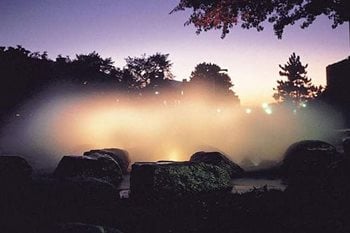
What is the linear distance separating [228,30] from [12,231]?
253 inches

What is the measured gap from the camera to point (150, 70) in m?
77.1

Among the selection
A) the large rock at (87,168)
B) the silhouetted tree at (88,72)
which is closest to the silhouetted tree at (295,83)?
the silhouetted tree at (88,72)

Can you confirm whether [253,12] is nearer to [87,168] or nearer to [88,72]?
[87,168]

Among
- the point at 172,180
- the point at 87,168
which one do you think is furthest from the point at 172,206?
the point at 87,168

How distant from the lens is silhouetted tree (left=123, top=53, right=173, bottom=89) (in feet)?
242

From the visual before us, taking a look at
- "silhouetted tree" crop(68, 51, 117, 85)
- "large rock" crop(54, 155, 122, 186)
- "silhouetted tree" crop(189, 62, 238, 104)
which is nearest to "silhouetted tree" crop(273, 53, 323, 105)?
"silhouetted tree" crop(189, 62, 238, 104)

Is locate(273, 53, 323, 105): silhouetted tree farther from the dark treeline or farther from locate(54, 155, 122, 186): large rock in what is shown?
locate(54, 155, 122, 186): large rock

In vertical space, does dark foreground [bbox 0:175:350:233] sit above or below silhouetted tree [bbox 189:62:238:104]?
below

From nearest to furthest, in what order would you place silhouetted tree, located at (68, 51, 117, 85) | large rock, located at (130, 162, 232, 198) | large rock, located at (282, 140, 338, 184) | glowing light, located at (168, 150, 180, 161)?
large rock, located at (130, 162, 232, 198) → large rock, located at (282, 140, 338, 184) → glowing light, located at (168, 150, 180, 161) → silhouetted tree, located at (68, 51, 117, 85)

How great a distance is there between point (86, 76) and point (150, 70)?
101ft

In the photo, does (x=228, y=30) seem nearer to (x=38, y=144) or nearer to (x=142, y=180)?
(x=142, y=180)

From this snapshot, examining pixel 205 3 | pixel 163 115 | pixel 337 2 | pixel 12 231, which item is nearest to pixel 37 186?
pixel 12 231

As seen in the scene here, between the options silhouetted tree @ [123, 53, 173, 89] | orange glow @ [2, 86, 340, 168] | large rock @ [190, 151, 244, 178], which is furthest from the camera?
silhouetted tree @ [123, 53, 173, 89]

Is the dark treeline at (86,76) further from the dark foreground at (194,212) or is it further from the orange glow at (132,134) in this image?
the dark foreground at (194,212)
